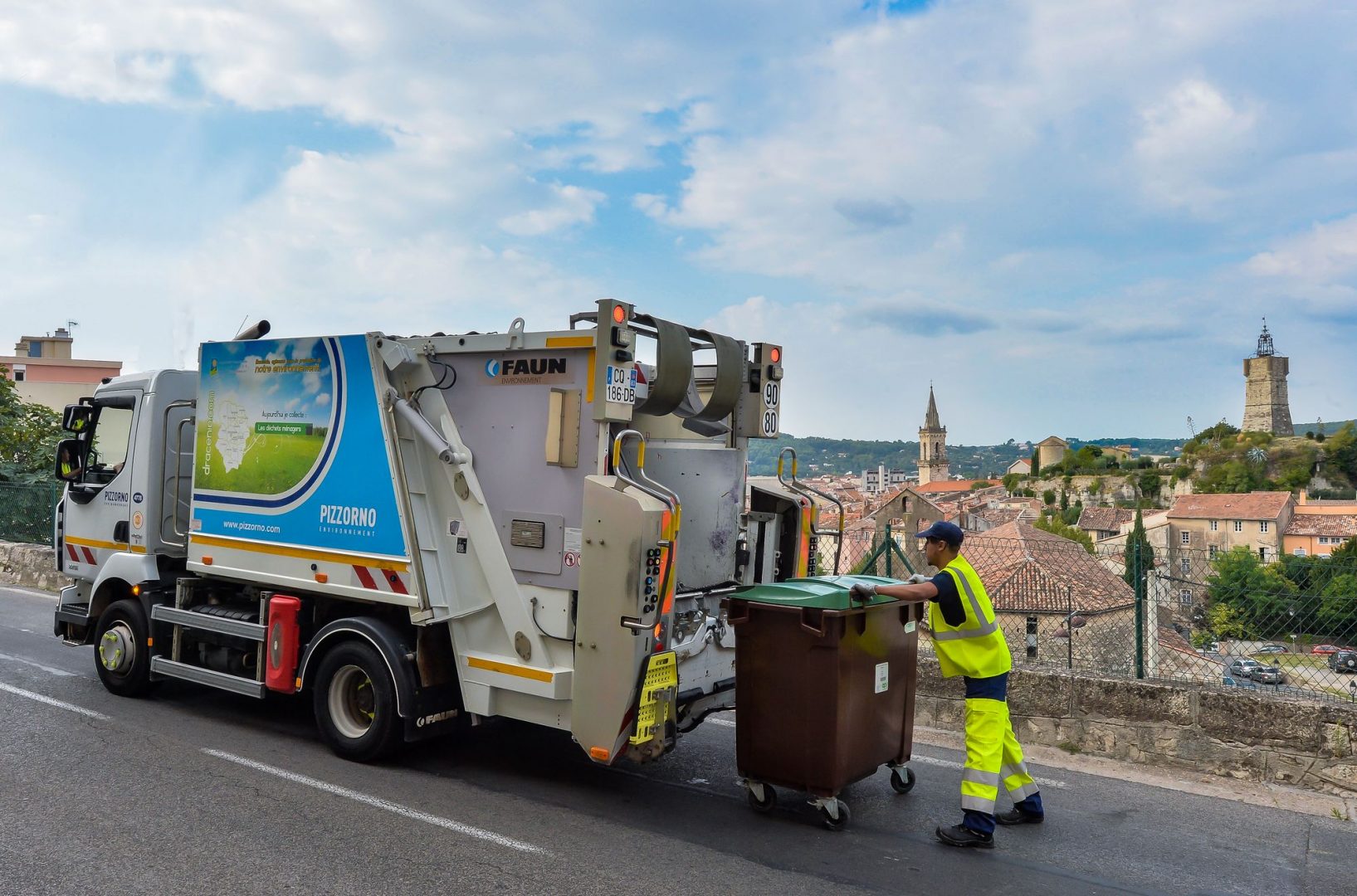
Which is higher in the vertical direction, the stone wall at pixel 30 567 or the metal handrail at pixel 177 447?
the metal handrail at pixel 177 447

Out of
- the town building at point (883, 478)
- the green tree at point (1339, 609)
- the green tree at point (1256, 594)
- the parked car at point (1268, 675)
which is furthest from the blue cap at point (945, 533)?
the town building at point (883, 478)

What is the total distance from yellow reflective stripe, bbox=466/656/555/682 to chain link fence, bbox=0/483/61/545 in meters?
12.9

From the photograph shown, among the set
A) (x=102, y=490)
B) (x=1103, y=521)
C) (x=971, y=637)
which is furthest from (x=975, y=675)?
(x=1103, y=521)

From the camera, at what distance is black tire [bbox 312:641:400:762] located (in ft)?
18.6

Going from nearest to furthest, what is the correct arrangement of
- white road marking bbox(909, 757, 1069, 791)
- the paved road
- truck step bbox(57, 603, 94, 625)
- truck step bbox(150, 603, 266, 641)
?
the paved road → white road marking bbox(909, 757, 1069, 791) → truck step bbox(150, 603, 266, 641) → truck step bbox(57, 603, 94, 625)

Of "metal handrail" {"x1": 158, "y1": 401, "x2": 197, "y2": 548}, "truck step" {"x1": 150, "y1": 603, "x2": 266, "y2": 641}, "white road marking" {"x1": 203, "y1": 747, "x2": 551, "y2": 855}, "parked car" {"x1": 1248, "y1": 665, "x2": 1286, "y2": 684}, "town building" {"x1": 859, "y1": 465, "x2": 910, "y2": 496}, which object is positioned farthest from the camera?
"town building" {"x1": 859, "y1": 465, "x2": 910, "y2": 496}

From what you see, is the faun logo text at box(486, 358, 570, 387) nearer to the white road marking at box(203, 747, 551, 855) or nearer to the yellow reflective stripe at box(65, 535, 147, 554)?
the white road marking at box(203, 747, 551, 855)

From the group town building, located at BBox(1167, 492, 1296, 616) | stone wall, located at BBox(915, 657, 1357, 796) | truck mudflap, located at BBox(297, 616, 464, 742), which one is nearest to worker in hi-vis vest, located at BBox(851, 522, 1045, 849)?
stone wall, located at BBox(915, 657, 1357, 796)

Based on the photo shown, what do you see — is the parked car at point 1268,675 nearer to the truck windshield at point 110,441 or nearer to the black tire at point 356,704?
the black tire at point 356,704

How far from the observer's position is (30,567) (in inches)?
560

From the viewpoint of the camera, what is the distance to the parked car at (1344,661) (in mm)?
5977

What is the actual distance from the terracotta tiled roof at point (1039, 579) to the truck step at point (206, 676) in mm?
4606

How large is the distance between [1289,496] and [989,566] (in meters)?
102

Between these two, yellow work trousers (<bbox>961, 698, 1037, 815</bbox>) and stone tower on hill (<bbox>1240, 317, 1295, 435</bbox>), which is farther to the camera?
stone tower on hill (<bbox>1240, 317, 1295, 435</bbox>)
